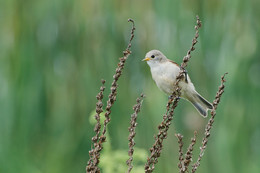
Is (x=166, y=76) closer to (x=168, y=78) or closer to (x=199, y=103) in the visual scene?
(x=168, y=78)

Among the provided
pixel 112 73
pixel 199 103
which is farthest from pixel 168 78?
pixel 112 73

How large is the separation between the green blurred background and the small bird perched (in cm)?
103

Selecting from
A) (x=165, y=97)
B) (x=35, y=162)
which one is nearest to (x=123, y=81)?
A: (x=165, y=97)

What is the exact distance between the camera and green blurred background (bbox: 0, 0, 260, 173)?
217 inches

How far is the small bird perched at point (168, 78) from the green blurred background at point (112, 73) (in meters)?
1.03

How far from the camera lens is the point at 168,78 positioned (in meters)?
4.23

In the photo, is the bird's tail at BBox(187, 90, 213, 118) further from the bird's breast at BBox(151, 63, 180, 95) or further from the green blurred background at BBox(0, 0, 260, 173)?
the green blurred background at BBox(0, 0, 260, 173)

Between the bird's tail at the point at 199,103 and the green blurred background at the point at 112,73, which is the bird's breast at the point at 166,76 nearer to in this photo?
the bird's tail at the point at 199,103

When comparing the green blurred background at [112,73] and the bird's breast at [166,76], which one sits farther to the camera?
Answer: the green blurred background at [112,73]

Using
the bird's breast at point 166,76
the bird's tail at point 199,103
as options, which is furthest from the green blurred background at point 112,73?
the bird's breast at point 166,76

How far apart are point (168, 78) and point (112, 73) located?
1.61 m

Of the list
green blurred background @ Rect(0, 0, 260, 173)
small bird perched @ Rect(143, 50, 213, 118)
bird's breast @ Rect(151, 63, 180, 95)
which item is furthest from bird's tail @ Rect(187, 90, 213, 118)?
green blurred background @ Rect(0, 0, 260, 173)

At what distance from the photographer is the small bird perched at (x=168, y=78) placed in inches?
167

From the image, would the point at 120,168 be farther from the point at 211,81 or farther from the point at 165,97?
the point at 211,81
